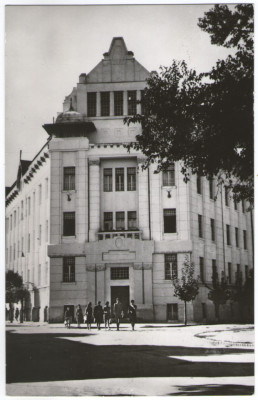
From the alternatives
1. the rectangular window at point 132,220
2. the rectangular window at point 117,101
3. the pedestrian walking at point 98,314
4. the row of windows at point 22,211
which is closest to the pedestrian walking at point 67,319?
the pedestrian walking at point 98,314

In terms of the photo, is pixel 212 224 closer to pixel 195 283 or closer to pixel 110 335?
pixel 195 283

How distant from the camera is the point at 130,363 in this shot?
503 inches

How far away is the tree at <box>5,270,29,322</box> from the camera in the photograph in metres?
13.5

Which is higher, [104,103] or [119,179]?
[104,103]

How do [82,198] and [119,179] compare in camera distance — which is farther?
[119,179]

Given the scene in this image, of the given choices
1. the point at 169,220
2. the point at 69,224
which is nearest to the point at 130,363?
the point at 69,224

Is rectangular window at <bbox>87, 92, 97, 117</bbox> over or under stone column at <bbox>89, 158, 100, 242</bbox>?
over

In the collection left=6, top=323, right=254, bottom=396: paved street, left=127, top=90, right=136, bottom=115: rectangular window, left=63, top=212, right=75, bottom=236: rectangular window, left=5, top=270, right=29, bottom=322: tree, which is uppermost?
left=127, top=90, right=136, bottom=115: rectangular window

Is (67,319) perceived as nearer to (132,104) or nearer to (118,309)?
(118,309)

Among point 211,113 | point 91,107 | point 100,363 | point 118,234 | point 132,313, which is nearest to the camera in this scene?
point 100,363

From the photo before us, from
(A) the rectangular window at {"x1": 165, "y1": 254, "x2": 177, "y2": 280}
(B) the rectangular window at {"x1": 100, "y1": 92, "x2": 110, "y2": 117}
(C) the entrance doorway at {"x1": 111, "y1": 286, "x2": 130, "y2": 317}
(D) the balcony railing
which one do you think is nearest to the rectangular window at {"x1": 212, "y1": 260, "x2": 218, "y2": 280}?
(A) the rectangular window at {"x1": 165, "y1": 254, "x2": 177, "y2": 280}

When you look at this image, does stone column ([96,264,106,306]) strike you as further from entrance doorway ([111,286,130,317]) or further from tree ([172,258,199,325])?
tree ([172,258,199,325])

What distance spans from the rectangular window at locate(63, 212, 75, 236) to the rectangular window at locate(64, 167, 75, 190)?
1.02 metres

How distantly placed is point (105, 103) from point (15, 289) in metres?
9.35
